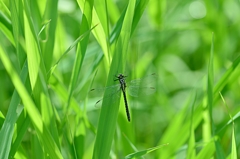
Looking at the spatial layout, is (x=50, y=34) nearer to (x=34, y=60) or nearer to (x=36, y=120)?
(x=34, y=60)

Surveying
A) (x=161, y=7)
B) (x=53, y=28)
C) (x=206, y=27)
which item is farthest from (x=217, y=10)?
(x=53, y=28)

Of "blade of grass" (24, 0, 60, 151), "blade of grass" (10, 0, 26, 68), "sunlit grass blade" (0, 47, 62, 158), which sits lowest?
"sunlit grass blade" (0, 47, 62, 158)

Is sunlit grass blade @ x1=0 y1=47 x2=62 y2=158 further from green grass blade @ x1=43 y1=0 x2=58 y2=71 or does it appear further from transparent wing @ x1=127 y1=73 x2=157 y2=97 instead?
transparent wing @ x1=127 y1=73 x2=157 y2=97

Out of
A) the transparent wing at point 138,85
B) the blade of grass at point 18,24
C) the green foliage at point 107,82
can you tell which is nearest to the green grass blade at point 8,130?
the green foliage at point 107,82

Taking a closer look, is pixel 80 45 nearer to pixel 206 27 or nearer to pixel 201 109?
pixel 201 109

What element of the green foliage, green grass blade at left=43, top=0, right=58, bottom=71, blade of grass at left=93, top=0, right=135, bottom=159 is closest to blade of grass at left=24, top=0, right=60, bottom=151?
the green foliage

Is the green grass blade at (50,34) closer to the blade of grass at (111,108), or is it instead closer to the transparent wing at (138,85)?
the blade of grass at (111,108)

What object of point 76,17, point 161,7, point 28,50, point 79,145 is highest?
point 76,17

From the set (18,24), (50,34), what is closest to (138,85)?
(50,34)
